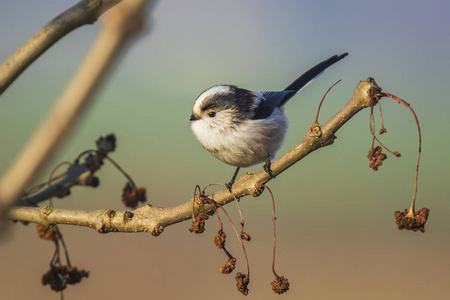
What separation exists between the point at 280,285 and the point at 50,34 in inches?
48.1

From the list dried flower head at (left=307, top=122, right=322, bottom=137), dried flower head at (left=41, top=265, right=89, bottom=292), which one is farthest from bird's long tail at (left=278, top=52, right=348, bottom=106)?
dried flower head at (left=41, top=265, right=89, bottom=292)

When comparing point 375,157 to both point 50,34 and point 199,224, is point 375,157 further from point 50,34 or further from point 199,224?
point 50,34

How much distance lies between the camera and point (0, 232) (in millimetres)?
1802

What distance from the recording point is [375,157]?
5.12ft

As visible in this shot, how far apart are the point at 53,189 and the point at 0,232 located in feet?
2.14

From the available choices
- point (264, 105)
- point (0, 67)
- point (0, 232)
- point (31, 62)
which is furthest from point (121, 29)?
point (264, 105)

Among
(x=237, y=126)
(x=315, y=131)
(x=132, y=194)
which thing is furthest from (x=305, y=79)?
(x=315, y=131)

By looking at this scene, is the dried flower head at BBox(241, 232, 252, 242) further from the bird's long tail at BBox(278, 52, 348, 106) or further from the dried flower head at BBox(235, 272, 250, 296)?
the bird's long tail at BBox(278, 52, 348, 106)

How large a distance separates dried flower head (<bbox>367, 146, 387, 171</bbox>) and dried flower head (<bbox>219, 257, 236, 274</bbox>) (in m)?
0.63

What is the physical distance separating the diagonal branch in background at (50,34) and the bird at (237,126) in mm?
1343

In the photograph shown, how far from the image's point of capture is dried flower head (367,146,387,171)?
1.55 metres

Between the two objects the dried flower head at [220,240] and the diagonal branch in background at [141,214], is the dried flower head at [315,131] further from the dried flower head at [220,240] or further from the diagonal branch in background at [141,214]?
the dried flower head at [220,240]

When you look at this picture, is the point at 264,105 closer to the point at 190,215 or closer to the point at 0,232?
the point at 190,215

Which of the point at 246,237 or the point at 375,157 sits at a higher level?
the point at 375,157
